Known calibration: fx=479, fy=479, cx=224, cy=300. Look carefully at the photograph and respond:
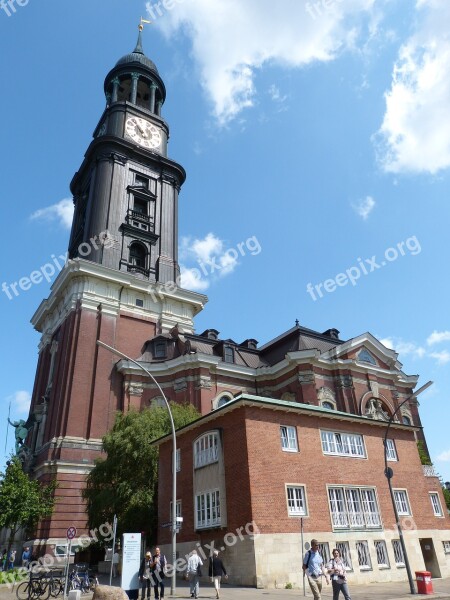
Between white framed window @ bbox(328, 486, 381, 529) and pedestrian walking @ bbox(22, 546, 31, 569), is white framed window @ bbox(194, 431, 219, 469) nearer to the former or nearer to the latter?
white framed window @ bbox(328, 486, 381, 529)

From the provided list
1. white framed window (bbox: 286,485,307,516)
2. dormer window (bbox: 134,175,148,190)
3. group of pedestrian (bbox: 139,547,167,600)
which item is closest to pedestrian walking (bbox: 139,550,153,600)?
group of pedestrian (bbox: 139,547,167,600)

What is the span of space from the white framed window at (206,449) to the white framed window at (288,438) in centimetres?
310

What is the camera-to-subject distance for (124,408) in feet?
134

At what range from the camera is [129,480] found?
2859 centimetres

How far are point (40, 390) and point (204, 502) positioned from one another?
30.7m

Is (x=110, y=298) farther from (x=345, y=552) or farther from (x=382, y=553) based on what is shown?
(x=382, y=553)

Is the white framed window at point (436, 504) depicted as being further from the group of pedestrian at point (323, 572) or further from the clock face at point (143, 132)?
the clock face at point (143, 132)

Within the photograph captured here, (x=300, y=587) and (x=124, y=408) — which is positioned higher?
(x=124, y=408)

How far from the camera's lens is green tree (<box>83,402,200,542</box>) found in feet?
89.6

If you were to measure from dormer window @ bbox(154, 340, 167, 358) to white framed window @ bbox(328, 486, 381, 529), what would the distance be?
25.5 metres

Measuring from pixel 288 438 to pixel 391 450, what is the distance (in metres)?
7.66

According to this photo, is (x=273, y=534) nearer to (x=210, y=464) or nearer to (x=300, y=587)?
(x=300, y=587)

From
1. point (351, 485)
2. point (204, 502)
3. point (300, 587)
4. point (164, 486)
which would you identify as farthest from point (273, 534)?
point (164, 486)

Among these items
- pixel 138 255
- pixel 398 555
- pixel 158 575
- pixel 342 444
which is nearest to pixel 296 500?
pixel 342 444
